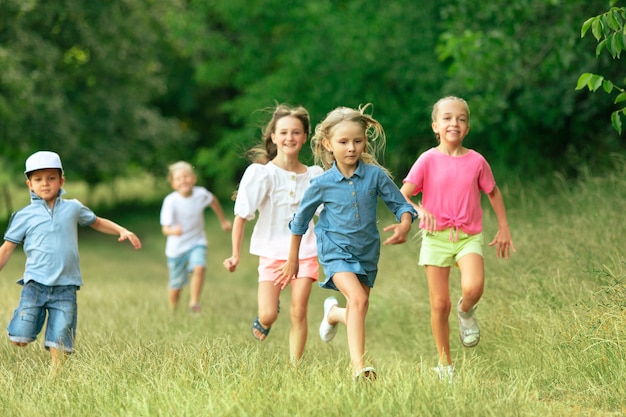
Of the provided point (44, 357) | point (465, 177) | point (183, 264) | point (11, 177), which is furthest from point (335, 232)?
point (11, 177)

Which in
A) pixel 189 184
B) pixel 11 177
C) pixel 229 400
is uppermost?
pixel 11 177

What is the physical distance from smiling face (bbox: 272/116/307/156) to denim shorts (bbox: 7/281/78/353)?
195cm

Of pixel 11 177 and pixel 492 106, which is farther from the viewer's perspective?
pixel 11 177

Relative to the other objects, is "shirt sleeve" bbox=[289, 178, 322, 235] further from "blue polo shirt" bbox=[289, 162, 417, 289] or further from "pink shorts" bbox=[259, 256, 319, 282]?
"pink shorts" bbox=[259, 256, 319, 282]

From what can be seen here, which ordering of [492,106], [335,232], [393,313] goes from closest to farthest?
[335,232]
[393,313]
[492,106]

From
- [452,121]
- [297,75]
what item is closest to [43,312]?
[452,121]

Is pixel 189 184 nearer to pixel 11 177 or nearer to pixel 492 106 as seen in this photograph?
pixel 492 106

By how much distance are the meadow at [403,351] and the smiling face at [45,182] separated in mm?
1173

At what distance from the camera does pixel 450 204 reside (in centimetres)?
697

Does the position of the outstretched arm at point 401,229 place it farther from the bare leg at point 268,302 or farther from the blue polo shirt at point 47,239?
the blue polo shirt at point 47,239

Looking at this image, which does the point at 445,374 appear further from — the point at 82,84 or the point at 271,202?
the point at 82,84

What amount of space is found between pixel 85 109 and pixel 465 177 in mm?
22304

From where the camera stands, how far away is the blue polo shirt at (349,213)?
6.38 meters

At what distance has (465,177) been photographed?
696 cm
